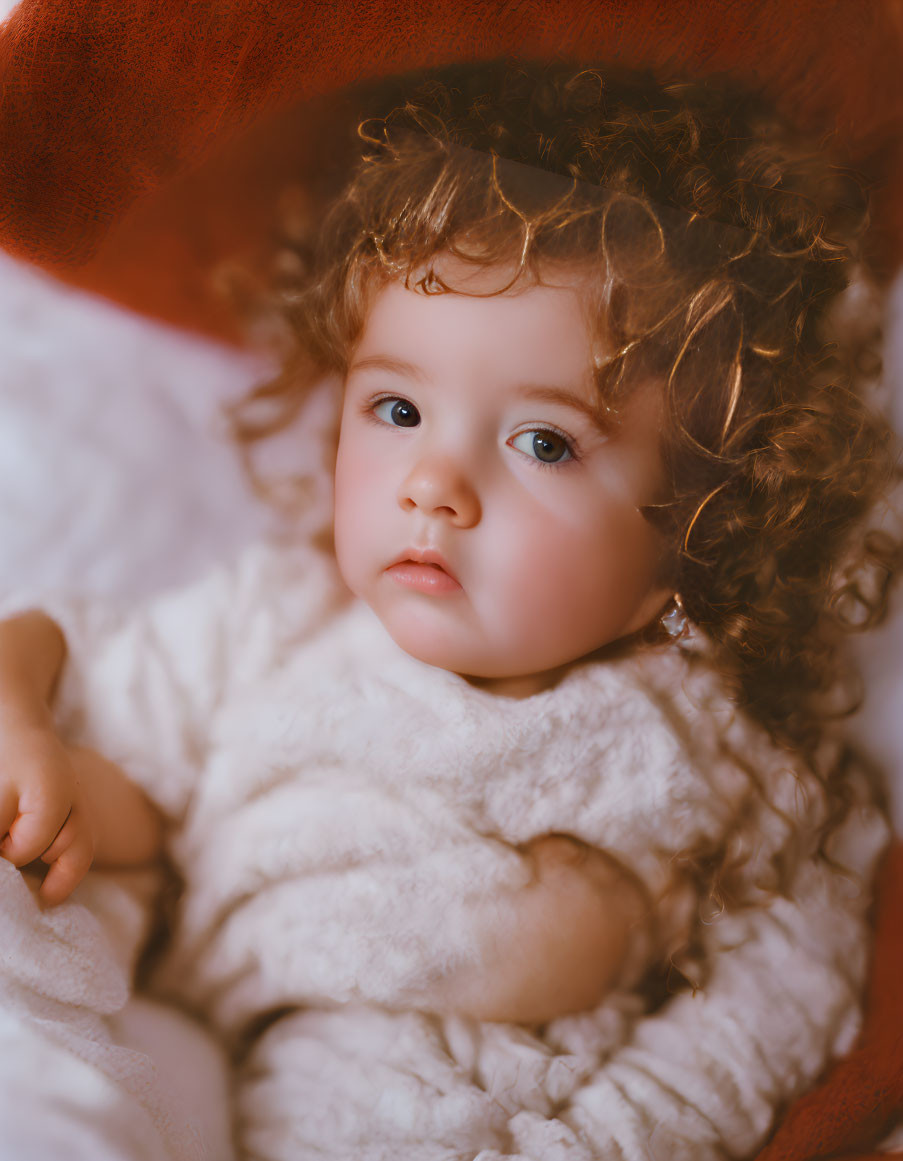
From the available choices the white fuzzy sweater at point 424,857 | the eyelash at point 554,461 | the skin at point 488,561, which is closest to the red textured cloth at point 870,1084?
the white fuzzy sweater at point 424,857

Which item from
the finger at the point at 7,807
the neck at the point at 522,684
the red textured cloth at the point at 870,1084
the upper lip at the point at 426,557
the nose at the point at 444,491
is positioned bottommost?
the finger at the point at 7,807

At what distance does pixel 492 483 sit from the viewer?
1.49 feet

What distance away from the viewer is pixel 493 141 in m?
0.48

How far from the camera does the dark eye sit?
0.47 meters

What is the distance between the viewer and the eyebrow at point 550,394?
45cm

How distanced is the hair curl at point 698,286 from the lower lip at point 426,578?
0.33 ft

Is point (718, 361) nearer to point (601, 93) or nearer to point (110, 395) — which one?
point (601, 93)

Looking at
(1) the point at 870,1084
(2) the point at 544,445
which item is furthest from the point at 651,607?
(1) the point at 870,1084

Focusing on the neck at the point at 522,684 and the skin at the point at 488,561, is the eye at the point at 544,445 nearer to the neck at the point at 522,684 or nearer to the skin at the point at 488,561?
the skin at the point at 488,561

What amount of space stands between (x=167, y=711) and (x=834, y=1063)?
363 mm

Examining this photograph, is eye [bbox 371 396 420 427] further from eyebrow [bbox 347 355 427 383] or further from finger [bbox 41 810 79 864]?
finger [bbox 41 810 79 864]

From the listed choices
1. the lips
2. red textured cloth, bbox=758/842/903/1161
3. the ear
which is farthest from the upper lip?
red textured cloth, bbox=758/842/903/1161

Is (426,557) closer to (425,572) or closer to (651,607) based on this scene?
(425,572)

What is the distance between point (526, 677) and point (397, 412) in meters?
0.14
